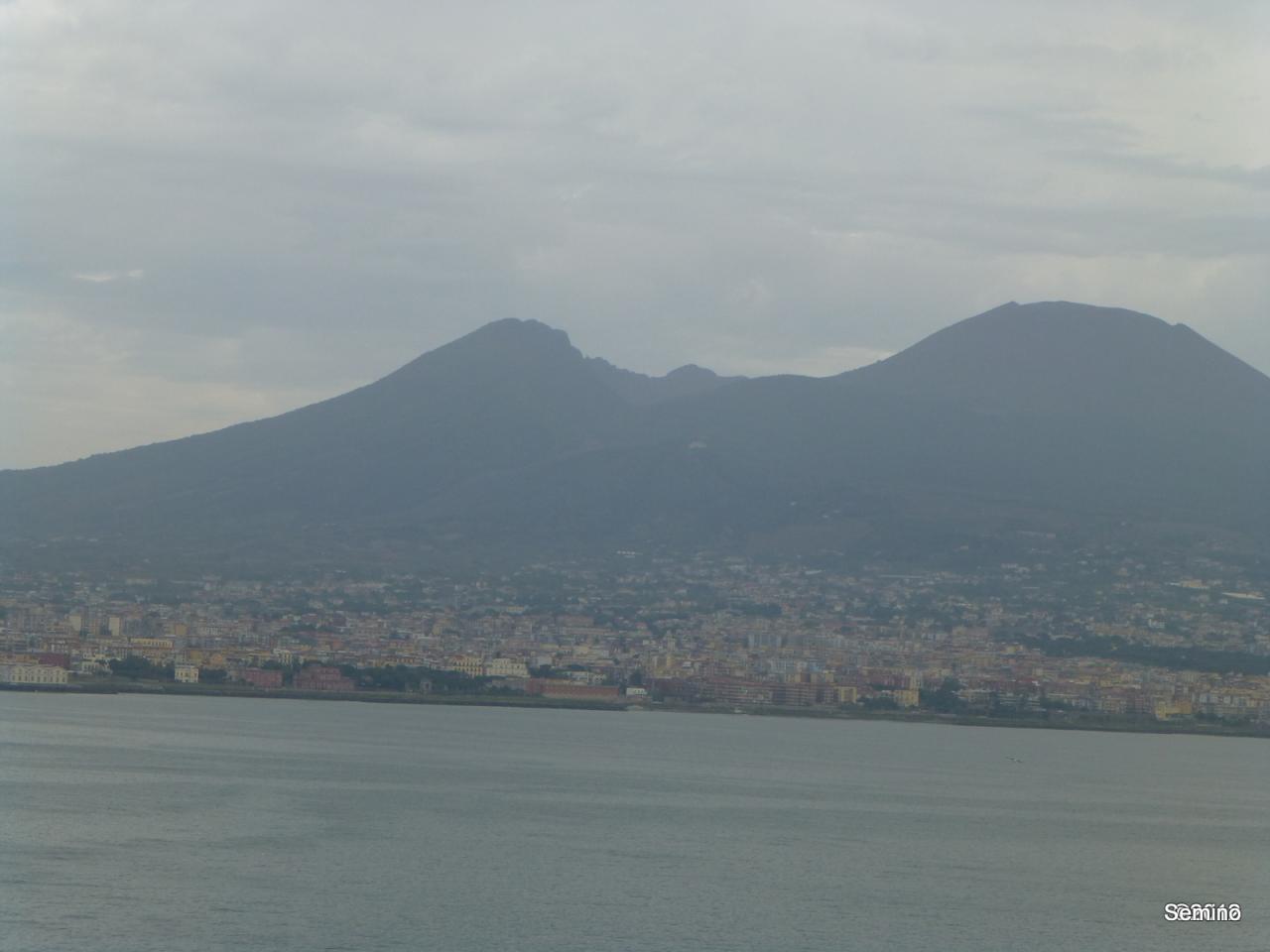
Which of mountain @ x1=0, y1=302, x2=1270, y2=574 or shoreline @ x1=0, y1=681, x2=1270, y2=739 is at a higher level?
mountain @ x1=0, y1=302, x2=1270, y2=574

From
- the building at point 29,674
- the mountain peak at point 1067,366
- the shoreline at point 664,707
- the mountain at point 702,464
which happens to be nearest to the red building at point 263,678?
the shoreline at point 664,707

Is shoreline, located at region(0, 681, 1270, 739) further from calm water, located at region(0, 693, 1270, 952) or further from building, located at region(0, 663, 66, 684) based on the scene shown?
calm water, located at region(0, 693, 1270, 952)

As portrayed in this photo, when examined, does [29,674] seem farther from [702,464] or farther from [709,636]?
[702,464]

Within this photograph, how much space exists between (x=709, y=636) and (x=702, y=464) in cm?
4696

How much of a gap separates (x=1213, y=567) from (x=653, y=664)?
43626mm

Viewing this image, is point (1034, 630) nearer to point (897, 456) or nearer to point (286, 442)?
point (897, 456)

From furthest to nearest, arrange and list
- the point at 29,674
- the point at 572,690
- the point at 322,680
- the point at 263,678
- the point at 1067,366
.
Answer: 1. the point at 1067,366
2. the point at 572,690
3. the point at 322,680
4. the point at 263,678
5. the point at 29,674

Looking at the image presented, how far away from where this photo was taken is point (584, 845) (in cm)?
3284

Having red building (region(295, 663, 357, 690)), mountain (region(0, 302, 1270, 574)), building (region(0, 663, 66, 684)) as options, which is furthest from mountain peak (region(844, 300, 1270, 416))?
building (region(0, 663, 66, 684))

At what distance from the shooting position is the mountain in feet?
418

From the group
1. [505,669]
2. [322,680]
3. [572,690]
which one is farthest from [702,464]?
[322,680]

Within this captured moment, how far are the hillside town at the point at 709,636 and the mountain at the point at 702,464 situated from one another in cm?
786

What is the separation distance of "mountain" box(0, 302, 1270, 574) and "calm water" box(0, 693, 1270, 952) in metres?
68.0

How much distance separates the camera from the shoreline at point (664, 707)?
74.6m
